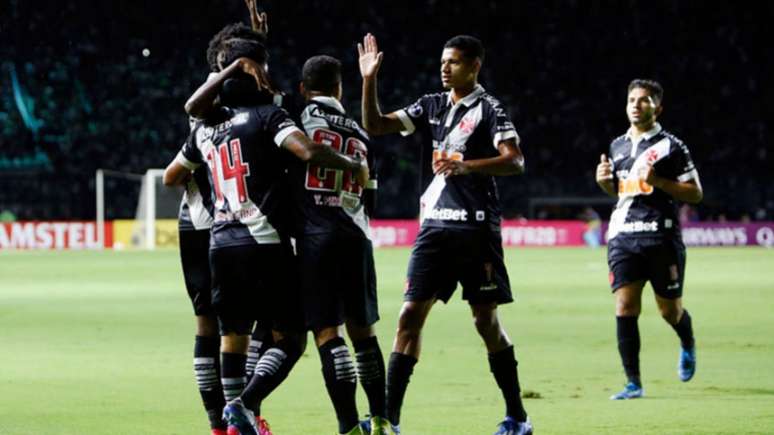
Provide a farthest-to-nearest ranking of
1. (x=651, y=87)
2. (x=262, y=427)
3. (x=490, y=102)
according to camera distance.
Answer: (x=651, y=87) → (x=490, y=102) → (x=262, y=427)

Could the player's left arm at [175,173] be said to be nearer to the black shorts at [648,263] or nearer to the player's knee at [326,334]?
the player's knee at [326,334]

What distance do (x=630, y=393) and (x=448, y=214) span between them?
7.60 feet

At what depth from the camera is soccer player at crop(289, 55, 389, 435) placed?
265 inches

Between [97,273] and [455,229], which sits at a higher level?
[455,229]

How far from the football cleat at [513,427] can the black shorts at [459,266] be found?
662 mm

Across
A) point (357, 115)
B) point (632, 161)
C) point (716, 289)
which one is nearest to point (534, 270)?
point (716, 289)

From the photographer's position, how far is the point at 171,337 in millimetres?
14328

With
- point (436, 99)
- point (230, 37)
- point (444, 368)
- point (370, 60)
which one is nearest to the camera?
point (230, 37)

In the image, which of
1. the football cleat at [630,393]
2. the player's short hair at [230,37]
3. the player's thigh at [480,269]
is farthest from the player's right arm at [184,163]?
the football cleat at [630,393]

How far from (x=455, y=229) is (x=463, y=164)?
1.44ft

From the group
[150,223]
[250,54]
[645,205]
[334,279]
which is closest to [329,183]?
[334,279]

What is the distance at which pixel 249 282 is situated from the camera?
6695 mm

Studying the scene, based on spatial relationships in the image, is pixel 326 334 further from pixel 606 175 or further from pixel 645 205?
pixel 645 205

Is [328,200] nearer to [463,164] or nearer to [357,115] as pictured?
[463,164]
